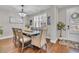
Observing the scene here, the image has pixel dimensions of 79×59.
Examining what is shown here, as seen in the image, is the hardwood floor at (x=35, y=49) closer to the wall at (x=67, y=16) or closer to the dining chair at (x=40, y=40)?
the dining chair at (x=40, y=40)

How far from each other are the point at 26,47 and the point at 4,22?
69 cm

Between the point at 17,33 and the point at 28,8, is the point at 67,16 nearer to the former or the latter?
the point at 28,8

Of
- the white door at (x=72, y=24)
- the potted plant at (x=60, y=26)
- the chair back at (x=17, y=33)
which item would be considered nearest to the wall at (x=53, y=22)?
the potted plant at (x=60, y=26)

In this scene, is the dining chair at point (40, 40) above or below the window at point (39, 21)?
below

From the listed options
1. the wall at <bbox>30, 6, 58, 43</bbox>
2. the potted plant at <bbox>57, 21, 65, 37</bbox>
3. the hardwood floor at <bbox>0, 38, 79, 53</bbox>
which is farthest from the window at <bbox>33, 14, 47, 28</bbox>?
the hardwood floor at <bbox>0, 38, 79, 53</bbox>

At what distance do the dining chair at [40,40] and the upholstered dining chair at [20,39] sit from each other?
11 centimetres

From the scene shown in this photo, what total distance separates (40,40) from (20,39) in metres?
0.43

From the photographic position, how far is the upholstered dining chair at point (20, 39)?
6.79ft

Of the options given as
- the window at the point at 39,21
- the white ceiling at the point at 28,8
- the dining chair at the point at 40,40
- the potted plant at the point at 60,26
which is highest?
the white ceiling at the point at 28,8

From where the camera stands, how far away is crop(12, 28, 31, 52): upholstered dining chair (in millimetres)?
2068

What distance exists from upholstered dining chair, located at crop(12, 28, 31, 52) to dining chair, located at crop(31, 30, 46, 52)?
0.36 ft

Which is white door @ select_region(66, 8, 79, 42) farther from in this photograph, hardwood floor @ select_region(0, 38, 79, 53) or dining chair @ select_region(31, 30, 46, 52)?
dining chair @ select_region(31, 30, 46, 52)
